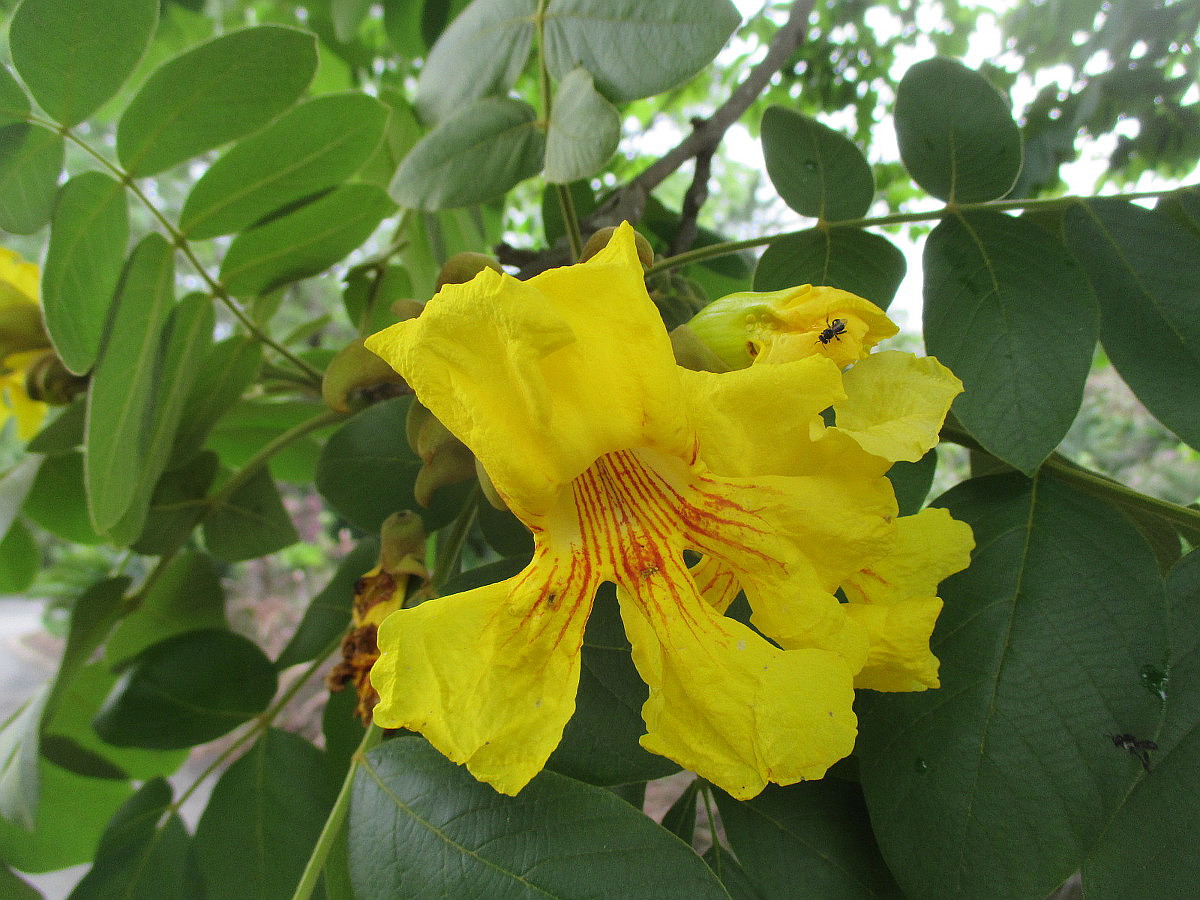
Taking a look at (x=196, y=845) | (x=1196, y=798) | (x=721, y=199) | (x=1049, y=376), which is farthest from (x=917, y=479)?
(x=721, y=199)

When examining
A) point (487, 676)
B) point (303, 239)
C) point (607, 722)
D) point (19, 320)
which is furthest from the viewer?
point (19, 320)

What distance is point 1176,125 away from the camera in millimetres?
1235

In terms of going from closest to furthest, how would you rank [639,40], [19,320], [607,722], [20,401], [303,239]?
[607,722] < [639,40] < [303,239] < [19,320] < [20,401]

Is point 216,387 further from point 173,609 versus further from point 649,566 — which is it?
point 649,566

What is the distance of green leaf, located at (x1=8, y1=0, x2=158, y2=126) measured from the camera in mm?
629

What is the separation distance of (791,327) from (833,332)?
0.12ft

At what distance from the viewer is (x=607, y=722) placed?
552mm

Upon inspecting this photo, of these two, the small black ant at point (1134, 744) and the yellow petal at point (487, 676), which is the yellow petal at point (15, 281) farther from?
the small black ant at point (1134, 744)

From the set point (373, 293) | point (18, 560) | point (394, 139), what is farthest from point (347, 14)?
point (18, 560)

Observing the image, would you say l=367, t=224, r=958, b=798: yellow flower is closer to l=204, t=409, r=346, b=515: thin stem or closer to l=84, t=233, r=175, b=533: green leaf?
l=84, t=233, r=175, b=533: green leaf

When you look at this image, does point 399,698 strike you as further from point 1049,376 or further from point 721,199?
point 721,199

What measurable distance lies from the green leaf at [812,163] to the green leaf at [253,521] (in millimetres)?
716

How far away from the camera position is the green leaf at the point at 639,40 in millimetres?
616

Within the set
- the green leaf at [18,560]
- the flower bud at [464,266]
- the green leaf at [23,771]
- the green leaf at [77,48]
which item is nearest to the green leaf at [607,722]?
the flower bud at [464,266]
